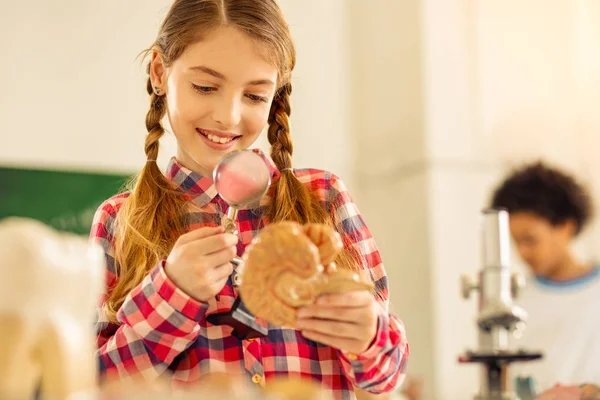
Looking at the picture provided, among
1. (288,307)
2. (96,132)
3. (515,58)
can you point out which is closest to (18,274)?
(288,307)

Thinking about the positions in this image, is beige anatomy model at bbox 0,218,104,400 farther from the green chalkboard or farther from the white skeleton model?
the green chalkboard

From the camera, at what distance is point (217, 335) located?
3.15 feet

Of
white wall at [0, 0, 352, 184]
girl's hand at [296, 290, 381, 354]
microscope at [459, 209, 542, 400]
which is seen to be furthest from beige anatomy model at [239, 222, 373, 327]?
white wall at [0, 0, 352, 184]

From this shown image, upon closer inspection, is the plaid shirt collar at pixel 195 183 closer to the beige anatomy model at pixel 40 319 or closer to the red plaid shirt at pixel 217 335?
the red plaid shirt at pixel 217 335

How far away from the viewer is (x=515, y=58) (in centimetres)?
340

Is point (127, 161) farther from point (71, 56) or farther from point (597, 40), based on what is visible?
point (597, 40)

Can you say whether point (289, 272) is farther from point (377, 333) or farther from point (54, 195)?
point (54, 195)

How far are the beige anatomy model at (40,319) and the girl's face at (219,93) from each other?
0.44 meters

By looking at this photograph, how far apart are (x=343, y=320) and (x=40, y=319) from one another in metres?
0.31

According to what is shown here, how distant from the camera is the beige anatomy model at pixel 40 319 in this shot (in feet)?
1.74

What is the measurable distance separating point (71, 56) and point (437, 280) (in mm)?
1472

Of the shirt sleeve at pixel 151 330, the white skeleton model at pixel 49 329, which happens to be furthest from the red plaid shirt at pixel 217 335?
the white skeleton model at pixel 49 329

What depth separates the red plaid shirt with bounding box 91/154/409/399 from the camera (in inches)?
33.8

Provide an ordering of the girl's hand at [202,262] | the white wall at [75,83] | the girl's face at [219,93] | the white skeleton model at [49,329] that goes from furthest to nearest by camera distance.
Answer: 1. the white wall at [75,83]
2. the girl's face at [219,93]
3. the girl's hand at [202,262]
4. the white skeleton model at [49,329]
